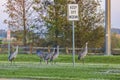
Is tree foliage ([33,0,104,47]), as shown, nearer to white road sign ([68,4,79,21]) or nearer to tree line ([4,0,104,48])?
tree line ([4,0,104,48])

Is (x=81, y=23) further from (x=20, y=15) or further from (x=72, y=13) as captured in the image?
(x=72, y=13)

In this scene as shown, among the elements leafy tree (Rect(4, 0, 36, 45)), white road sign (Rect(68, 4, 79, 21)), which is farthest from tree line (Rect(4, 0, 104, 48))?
white road sign (Rect(68, 4, 79, 21))

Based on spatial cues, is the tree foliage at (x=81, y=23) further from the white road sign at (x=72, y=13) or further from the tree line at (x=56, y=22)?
the white road sign at (x=72, y=13)

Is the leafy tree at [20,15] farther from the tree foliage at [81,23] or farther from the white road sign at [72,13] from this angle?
the white road sign at [72,13]

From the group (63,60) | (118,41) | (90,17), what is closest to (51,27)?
(90,17)

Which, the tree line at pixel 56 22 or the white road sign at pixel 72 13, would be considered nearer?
the white road sign at pixel 72 13

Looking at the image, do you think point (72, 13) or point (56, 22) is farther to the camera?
point (56, 22)

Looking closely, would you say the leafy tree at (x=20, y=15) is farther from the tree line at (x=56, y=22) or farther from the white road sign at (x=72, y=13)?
the white road sign at (x=72, y=13)

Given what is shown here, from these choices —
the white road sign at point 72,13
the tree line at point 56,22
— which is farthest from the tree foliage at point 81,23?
the white road sign at point 72,13

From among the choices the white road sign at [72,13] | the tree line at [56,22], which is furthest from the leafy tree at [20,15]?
the white road sign at [72,13]

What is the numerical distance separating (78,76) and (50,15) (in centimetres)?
3820

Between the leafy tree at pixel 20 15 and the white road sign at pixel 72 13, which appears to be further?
the leafy tree at pixel 20 15

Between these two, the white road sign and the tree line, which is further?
the tree line

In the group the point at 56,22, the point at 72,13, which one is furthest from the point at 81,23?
the point at 72,13
